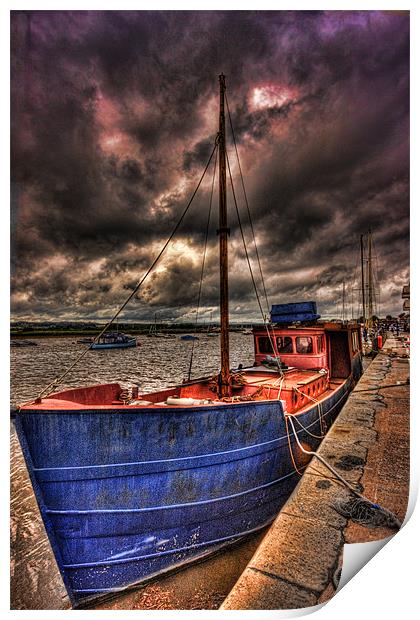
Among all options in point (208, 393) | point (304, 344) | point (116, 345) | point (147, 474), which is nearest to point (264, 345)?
point (304, 344)

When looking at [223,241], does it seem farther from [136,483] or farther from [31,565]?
[31,565]

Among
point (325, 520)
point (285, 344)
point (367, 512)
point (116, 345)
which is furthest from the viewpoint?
point (116, 345)

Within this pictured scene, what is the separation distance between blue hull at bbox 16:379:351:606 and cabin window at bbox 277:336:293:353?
3.19 m

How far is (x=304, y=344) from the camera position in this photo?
678 centimetres

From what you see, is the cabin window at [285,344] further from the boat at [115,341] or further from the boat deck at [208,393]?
the boat at [115,341]

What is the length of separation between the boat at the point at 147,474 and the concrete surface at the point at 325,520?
0.83 meters

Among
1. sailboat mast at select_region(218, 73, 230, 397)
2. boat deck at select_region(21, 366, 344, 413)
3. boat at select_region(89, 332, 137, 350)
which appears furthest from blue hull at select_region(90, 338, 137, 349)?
sailboat mast at select_region(218, 73, 230, 397)

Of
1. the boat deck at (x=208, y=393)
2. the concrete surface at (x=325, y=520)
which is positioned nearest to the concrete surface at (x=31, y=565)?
the boat deck at (x=208, y=393)

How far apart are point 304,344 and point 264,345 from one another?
2.86ft

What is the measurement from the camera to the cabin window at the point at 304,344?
6.69 m

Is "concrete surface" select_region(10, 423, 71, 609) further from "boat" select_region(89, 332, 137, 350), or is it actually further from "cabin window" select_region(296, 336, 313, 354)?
"boat" select_region(89, 332, 137, 350)

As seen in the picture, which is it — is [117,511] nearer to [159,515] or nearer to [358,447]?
[159,515]

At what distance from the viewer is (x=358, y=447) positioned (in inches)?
168

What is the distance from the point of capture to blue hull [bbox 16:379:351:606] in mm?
2979
